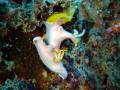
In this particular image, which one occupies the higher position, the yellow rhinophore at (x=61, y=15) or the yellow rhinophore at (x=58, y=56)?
the yellow rhinophore at (x=61, y=15)

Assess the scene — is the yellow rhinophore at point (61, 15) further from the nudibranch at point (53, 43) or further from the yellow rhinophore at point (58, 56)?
the yellow rhinophore at point (58, 56)

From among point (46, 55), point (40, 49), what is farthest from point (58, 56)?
point (40, 49)

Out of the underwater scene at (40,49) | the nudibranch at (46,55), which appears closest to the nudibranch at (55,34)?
the underwater scene at (40,49)

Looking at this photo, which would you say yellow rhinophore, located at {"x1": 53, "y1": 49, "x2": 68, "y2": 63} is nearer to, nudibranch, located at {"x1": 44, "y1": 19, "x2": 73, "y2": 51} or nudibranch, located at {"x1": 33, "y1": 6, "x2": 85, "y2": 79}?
nudibranch, located at {"x1": 33, "y1": 6, "x2": 85, "y2": 79}

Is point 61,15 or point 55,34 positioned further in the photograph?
point 55,34

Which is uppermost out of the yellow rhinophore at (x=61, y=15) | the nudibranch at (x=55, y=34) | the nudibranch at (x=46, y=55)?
the yellow rhinophore at (x=61, y=15)

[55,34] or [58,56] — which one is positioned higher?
[55,34]

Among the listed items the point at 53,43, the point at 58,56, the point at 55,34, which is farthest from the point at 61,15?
the point at 58,56

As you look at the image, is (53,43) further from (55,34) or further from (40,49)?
(40,49)

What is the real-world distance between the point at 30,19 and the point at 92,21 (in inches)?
96.5

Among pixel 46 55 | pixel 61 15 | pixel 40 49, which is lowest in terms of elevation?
pixel 46 55

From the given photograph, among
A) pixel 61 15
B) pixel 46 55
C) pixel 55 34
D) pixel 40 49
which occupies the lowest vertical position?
pixel 46 55

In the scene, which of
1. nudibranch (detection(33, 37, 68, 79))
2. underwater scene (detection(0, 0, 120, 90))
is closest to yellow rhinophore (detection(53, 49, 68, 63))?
underwater scene (detection(0, 0, 120, 90))

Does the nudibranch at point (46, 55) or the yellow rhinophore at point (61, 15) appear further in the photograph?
the nudibranch at point (46, 55)
